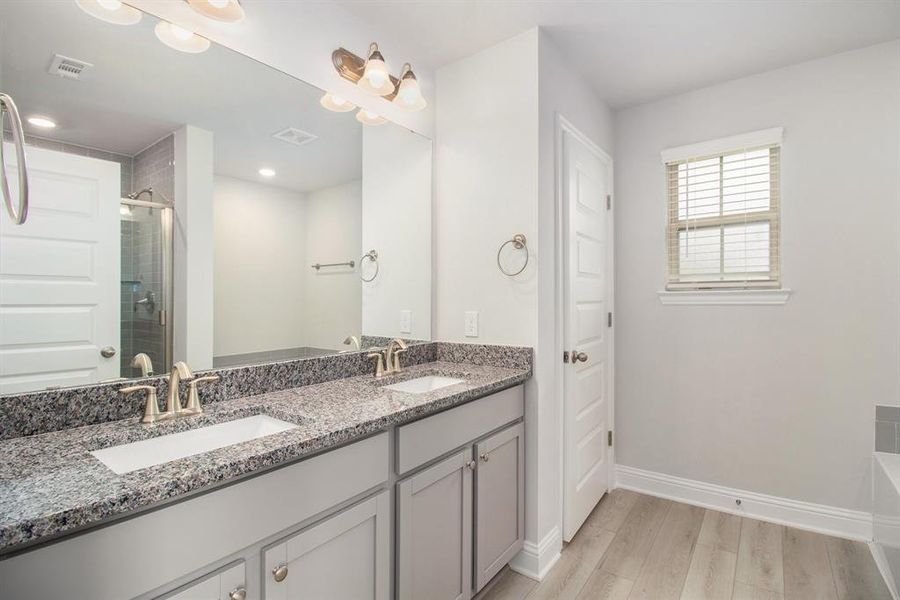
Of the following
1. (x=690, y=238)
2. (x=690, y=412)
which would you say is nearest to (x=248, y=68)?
(x=690, y=238)

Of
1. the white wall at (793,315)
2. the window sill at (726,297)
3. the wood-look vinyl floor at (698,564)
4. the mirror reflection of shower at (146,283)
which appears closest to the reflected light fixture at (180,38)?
the mirror reflection of shower at (146,283)

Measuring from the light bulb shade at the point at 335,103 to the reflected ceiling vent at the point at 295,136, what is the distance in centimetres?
14

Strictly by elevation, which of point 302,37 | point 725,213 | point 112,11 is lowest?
point 725,213

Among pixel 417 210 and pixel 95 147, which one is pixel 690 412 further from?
pixel 95 147

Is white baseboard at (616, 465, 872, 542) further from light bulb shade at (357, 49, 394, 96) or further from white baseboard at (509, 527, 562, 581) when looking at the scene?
light bulb shade at (357, 49, 394, 96)

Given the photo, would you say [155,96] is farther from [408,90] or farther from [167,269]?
[408,90]

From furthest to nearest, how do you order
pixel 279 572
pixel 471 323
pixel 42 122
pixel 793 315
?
pixel 793 315 < pixel 471 323 < pixel 42 122 < pixel 279 572

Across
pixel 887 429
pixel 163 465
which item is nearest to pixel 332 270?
pixel 163 465

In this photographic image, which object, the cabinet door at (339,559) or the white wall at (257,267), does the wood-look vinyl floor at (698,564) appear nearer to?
the cabinet door at (339,559)

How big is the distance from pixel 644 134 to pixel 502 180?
53.8 inches

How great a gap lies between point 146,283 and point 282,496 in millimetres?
788

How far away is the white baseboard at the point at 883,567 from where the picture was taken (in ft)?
6.04

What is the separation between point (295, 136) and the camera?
5.88ft

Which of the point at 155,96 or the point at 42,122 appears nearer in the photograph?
the point at 42,122
